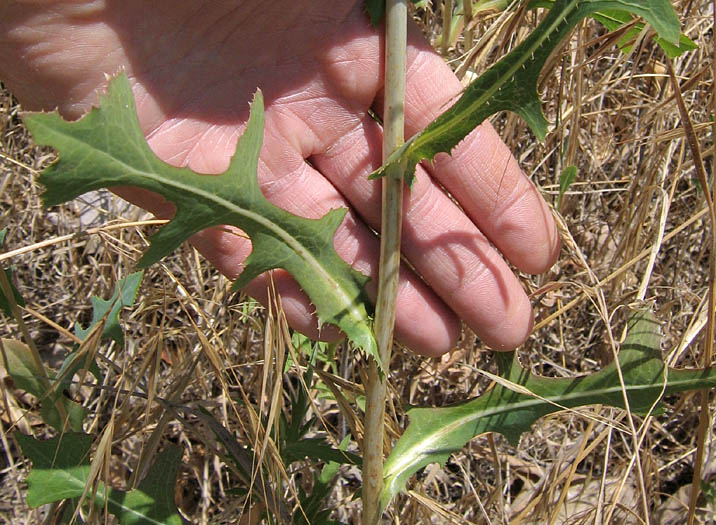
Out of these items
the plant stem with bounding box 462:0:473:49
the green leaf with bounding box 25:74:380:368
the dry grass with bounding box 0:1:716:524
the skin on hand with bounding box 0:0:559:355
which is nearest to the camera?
the green leaf with bounding box 25:74:380:368

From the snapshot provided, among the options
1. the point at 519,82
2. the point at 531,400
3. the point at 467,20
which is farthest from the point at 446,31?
the point at 531,400

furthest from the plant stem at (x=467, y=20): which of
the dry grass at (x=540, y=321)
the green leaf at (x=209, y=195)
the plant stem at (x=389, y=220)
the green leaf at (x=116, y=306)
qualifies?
the green leaf at (x=116, y=306)

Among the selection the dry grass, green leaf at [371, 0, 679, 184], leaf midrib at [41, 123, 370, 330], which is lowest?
the dry grass

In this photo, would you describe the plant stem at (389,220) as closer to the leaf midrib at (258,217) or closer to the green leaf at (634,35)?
the leaf midrib at (258,217)

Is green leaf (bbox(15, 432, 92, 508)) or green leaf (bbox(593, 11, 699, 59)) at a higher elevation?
green leaf (bbox(593, 11, 699, 59))

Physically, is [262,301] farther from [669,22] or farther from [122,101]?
[669,22]

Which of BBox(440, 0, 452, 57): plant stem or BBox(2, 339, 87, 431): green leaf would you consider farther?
BBox(440, 0, 452, 57): plant stem

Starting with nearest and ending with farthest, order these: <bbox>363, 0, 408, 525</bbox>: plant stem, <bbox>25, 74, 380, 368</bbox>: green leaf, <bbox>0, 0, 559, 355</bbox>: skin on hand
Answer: <bbox>25, 74, 380, 368</bbox>: green leaf, <bbox>363, 0, 408, 525</bbox>: plant stem, <bbox>0, 0, 559, 355</bbox>: skin on hand

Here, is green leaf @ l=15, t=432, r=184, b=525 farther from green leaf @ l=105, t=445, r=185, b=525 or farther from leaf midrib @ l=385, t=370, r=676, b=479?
leaf midrib @ l=385, t=370, r=676, b=479

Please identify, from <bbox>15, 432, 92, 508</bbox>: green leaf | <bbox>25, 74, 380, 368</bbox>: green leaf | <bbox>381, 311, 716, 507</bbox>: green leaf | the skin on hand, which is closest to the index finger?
the skin on hand
